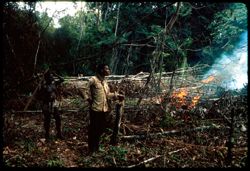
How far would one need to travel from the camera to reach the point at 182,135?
8414mm

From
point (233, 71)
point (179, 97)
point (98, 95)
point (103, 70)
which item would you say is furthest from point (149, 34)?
point (98, 95)

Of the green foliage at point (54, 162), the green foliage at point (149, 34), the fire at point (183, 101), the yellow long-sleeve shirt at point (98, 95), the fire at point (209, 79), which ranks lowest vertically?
the green foliage at point (54, 162)

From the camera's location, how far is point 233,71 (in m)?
20.4

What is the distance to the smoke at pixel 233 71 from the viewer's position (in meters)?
18.3

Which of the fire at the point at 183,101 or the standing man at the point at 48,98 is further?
the fire at the point at 183,101

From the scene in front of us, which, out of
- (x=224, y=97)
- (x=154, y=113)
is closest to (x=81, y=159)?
(x=154, y=113)

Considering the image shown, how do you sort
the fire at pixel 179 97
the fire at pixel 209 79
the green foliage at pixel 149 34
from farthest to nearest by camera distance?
the green foliage at pixel 149 34
the fire at pixel 209 79
the fire at pixel 179 97

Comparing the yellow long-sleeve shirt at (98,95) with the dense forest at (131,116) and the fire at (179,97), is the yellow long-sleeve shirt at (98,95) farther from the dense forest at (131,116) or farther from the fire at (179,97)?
the fire at (179,97)

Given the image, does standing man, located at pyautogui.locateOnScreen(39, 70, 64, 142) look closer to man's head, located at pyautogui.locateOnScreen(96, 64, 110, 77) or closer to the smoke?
man's head, located at pyautogui.locateOnScreen(96, 64, 110, 77)

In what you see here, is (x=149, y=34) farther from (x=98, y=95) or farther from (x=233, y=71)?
(x=98, y=95)

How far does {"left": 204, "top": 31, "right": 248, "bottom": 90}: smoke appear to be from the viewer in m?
18.3

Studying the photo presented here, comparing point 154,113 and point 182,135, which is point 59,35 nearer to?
point 154,113

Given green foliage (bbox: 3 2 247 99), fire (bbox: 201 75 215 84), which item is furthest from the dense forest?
green foliage (bbox: 3 2 247 99)

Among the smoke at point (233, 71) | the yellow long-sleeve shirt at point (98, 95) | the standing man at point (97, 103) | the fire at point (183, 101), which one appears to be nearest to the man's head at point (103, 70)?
the standing man at point (97, 103)
